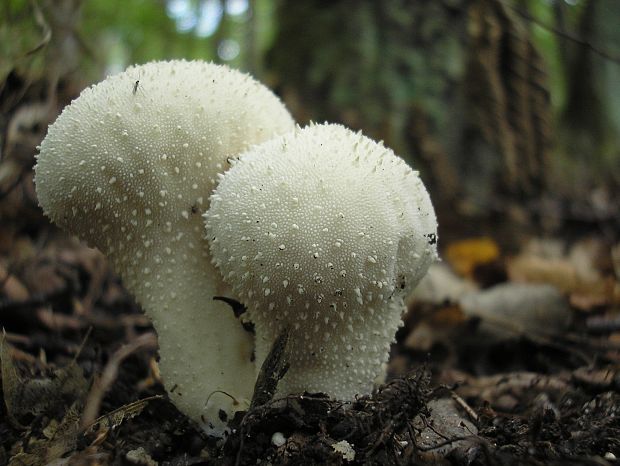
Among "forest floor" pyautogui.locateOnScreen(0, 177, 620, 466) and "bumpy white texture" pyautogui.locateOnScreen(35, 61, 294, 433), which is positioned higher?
"bumpy white texture" pyautogui.locateOnScreen(35, 61, 294, 433)

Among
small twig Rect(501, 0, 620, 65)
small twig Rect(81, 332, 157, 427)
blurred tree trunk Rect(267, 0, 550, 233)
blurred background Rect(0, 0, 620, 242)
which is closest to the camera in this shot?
small twig Rect(81, 332, 157, 427)

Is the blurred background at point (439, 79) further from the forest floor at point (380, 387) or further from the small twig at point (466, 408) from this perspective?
the small twig at point (466, 408)

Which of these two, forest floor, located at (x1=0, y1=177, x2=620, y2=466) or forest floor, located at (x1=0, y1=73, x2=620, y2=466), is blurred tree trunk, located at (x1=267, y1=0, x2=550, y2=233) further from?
forest floor, located at (x1=0, y1=177, x2=620, y2=466)

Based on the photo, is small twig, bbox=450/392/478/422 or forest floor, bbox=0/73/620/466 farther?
small twig, bbox=450/392/478/422

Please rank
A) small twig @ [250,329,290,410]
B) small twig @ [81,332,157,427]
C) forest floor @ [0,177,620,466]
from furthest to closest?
small twig @ [250,329,290,410] < forest floor @ [0,177,620,466] < small twig @ [81,332,157,427]

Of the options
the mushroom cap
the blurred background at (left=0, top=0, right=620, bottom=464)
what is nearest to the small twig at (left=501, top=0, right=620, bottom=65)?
the blurred background at (left=0, top=0, right=620, bottom=464)

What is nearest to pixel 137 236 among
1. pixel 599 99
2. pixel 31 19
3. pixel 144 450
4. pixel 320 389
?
pixel 144 450

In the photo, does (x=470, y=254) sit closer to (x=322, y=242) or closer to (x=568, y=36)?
(x=568, y=36)

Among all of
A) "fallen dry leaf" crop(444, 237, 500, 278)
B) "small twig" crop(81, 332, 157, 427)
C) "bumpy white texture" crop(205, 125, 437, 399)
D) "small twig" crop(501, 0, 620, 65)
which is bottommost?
"fallen dry leaf" crop(444, 237, 500, 278)

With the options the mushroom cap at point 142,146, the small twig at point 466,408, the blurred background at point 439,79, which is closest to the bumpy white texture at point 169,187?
the mushroom cap at point 142,146
